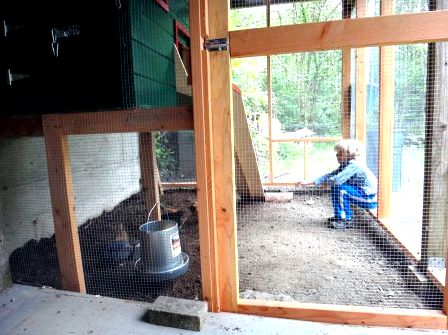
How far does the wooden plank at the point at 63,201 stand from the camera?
5.16 feet

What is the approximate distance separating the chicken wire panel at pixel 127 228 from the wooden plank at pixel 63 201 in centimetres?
25

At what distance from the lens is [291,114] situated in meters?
2.81

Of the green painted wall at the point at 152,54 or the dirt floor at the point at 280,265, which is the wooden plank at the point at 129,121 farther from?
the dirt floor at the point at 280,265

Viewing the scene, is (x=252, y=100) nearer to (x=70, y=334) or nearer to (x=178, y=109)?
(x=178, y=109)

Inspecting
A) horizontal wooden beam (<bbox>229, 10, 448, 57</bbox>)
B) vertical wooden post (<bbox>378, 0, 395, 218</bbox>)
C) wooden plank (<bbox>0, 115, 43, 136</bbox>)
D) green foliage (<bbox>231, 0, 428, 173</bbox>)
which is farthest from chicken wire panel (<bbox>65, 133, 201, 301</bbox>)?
vertical wooden post (<bbox>378, 0, 395, 218</bbox>)

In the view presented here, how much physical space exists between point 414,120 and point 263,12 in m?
2.83

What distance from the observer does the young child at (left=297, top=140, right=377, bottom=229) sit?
2.78 meters

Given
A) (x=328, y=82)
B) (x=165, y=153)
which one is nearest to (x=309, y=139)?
(x=328, y=82)

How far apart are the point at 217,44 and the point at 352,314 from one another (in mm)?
1277

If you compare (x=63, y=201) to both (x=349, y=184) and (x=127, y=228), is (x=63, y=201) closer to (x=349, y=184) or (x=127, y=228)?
(x=127, y=228)

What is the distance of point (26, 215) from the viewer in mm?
2186

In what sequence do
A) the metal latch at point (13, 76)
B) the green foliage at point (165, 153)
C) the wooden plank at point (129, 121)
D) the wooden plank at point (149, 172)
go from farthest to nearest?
the green foliage at point (165, 153) < the wooden plank at point (149, 172) < the metal latch at point (13, 76) < the wooden plank at point (129, 121)

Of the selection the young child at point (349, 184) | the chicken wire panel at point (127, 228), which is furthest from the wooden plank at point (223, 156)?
the young child at point (349, 184)

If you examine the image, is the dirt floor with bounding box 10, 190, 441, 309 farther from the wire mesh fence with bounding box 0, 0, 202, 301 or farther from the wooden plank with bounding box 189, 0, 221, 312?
the wooden plank with bounding box 189, 0, 221, 312
